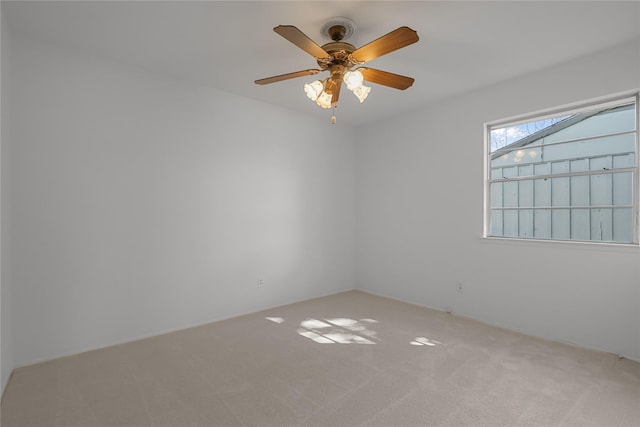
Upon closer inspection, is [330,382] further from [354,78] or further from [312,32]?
[312,32]

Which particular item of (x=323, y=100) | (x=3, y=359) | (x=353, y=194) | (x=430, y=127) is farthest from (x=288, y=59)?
(x=3, y=359)

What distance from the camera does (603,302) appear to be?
2.81 m

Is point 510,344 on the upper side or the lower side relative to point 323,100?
lower

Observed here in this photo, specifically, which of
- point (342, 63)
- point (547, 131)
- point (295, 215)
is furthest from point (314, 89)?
point (547, 131)

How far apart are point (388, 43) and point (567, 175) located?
7.85 ft

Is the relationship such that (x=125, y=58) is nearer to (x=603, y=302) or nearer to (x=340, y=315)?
(x=340, y=315)

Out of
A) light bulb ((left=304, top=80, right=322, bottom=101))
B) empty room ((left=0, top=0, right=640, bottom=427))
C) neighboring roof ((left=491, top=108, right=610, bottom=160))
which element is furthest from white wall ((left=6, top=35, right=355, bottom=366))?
neighboring roof ((left=491, top=108, right=610, bottom=160))

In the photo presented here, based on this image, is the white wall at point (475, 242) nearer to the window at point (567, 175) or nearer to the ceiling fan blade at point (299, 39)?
the window at point (567, 175)

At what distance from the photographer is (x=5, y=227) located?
2293mm

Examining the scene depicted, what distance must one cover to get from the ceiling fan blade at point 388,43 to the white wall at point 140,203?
6.83ft

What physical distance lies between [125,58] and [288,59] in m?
1.49

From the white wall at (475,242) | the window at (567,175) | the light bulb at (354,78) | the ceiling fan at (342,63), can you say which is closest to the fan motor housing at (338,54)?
the ceiling fan at (342,63)

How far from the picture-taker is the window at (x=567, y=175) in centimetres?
284

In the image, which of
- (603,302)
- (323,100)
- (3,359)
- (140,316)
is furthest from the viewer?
(140,316)
